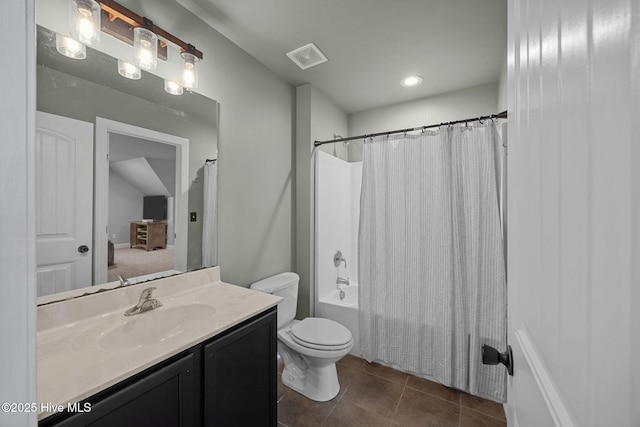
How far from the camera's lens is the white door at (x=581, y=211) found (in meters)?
0.26

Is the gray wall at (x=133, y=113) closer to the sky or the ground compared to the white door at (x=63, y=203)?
closer to the sky

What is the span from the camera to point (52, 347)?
0.90 meters

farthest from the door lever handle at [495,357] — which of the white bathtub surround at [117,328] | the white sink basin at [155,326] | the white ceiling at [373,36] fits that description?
the white ceiling at [373,36]

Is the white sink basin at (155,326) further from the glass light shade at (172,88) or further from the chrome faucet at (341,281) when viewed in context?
the chrome faucet at (341,281)

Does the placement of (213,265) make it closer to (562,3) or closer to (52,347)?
(52,347)

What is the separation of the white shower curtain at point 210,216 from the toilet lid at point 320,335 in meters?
0.80

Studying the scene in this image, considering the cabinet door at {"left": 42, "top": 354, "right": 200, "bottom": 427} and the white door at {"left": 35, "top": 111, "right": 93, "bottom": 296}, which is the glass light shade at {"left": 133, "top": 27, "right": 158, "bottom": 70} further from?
the cabinet door at {"left": 42, "top": 354, "right": 200, "bottom": 427}

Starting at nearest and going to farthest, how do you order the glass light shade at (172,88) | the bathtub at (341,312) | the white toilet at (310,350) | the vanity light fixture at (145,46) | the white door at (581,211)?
the white door at (581,211)
the vanity light fixture at (145,46)
the glass light shade at (172,88)
the white toilet at (310,350)
the bathtub at (341,312)

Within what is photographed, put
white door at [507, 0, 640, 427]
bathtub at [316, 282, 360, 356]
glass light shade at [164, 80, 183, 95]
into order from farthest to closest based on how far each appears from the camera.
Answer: bathtub at [316, 282, 360, 356] < glass light shade at [164, 80, 183, 95] < white door at [507, 0, 640, 427]

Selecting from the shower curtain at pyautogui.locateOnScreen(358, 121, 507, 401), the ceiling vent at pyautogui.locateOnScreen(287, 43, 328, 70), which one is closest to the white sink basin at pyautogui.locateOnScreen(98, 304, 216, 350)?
the shower curtain at pyautogui.locateOnScreen(358, 121, 507, 401)

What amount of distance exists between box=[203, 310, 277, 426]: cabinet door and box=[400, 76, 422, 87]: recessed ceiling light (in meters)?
2.35

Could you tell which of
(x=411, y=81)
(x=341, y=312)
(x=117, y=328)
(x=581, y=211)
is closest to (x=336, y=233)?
(x=341, y=312)

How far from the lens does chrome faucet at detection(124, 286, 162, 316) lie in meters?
1.19

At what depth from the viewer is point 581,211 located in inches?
13.2
